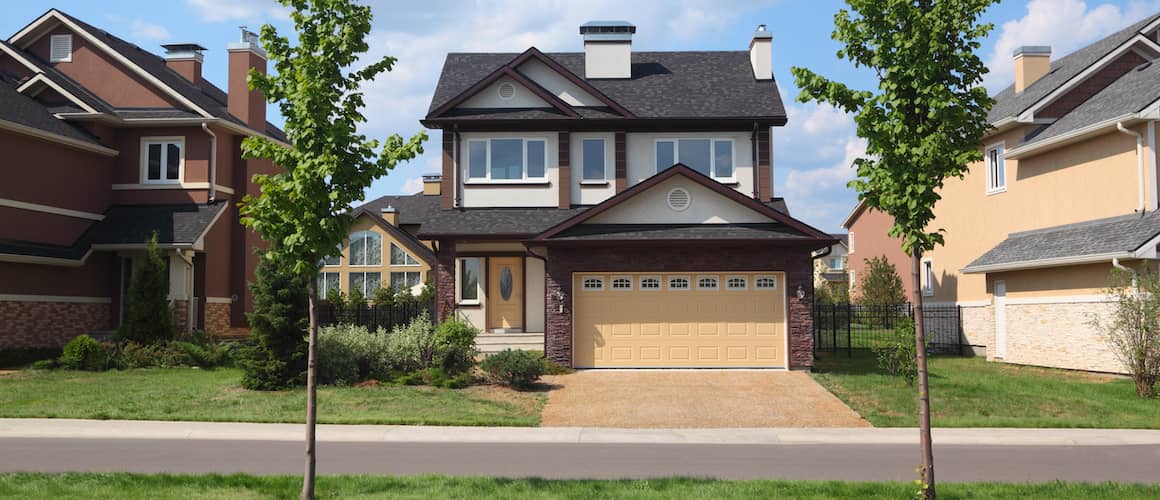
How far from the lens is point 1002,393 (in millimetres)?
18609

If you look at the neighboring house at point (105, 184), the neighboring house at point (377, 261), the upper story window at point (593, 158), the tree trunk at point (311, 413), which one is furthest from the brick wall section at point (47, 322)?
the tree trunk at point (311, 413)

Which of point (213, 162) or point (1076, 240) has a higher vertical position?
point (213, 162)

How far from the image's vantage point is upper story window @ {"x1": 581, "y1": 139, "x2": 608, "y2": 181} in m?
27.2

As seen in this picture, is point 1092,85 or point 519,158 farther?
point 1092,85

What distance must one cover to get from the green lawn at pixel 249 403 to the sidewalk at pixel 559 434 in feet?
2.11

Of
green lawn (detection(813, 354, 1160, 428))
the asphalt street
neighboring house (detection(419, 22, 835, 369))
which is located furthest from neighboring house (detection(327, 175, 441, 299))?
the asphalt street

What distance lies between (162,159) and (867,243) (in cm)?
4253

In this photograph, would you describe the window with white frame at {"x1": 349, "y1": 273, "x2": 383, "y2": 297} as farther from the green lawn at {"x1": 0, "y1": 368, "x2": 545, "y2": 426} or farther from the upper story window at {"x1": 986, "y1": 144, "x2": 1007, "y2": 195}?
the upper story window at {"x1": 986, "y1": 144, "x2": 1007, "y2": 195}

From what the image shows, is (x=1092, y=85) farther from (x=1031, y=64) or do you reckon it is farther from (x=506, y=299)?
(x=506, y=299)

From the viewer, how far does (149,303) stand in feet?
82.5

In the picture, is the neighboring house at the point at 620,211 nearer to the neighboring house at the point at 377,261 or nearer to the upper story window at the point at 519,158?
the upper story window at the point at 519,158

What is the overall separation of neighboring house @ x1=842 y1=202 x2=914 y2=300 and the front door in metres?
27.0

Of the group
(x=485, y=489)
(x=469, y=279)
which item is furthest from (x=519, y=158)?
(x=485, y=489)

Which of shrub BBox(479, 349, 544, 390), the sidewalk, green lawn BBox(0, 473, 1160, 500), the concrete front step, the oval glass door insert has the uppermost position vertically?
the oval glass door insert
